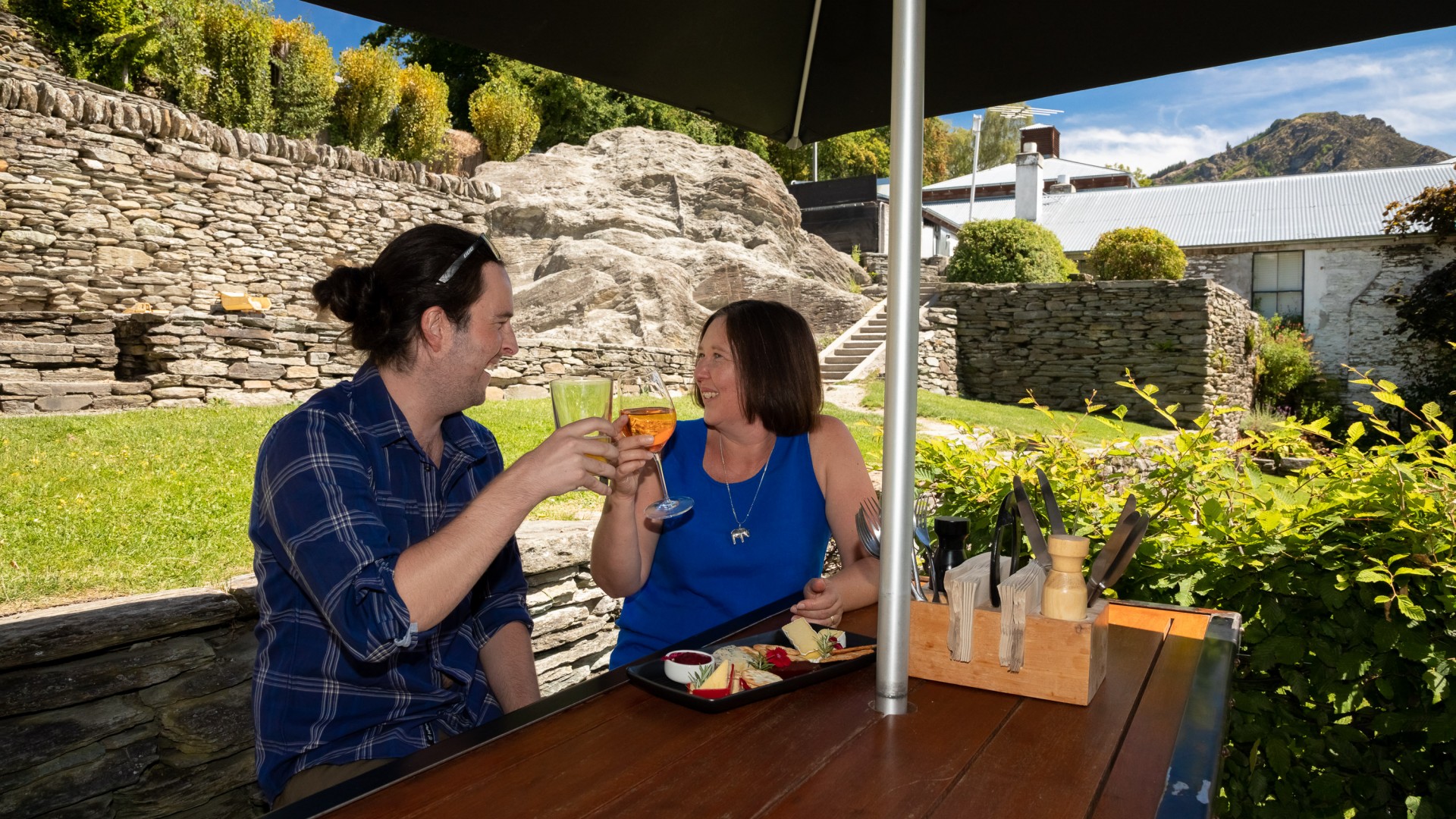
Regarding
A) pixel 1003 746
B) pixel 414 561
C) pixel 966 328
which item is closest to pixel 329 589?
pixel 414 561

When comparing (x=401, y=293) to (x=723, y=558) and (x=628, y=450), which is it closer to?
(x=628, y=450)

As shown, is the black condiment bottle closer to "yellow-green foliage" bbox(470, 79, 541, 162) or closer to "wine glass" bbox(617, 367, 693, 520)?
"wine glass" bbox(617, 367, 693, 520)

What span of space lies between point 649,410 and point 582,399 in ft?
0.44

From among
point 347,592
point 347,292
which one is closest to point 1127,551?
point 347,592

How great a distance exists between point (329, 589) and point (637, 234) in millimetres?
13329

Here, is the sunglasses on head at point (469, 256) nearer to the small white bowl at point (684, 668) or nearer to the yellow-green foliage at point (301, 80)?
the small white bowl at point (684, 668)


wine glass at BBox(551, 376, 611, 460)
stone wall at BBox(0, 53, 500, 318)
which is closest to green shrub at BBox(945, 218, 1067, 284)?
stone wall at BBox(0, 53, 500, 318)

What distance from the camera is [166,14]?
Result: 43.4ft

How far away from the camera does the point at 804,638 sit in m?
1.42

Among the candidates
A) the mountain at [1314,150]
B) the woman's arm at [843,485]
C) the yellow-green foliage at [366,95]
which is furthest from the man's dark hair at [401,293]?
the mountain at [1314,150]

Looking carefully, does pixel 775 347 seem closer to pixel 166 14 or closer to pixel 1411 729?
pixel 1411 729

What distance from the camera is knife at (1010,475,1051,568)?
49.8 inches

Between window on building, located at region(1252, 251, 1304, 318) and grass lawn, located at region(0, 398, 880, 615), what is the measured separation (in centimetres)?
1779

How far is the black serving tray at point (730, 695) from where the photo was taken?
1.19 m
